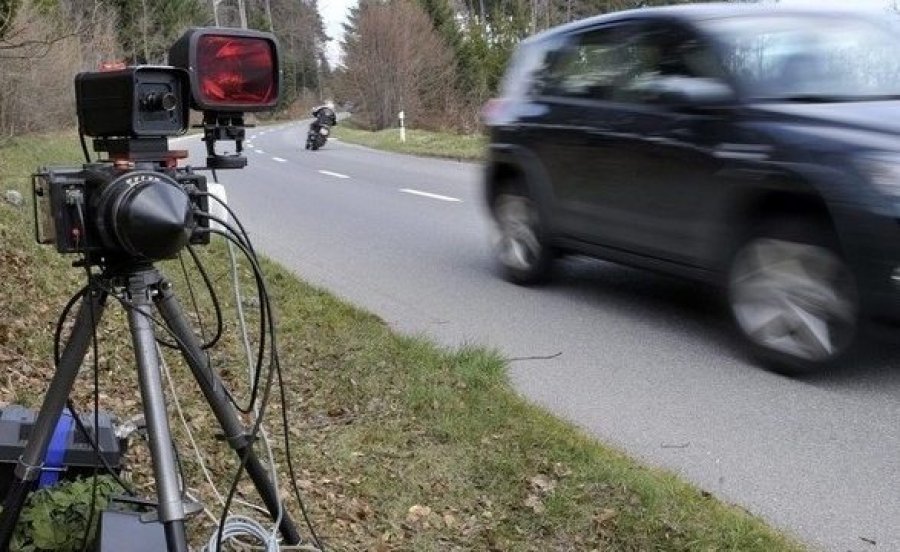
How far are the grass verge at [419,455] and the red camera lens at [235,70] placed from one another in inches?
60.9

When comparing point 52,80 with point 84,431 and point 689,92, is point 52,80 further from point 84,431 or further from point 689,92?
point 84,431

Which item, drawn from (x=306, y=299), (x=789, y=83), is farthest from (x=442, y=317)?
(x=789, y=83)

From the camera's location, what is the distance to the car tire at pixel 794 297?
180 inches

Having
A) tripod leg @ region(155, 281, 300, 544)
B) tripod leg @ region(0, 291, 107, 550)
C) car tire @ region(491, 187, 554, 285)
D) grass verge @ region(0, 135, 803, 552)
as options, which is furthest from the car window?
tripod leg @ region(0, 291, 107, 550)

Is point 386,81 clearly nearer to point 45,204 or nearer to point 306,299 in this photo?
point 306,299

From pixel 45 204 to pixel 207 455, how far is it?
5.67 feet

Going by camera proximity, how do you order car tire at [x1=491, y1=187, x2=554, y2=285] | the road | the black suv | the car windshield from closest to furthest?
the road
the black suv
the car windshield
car tire at [x1=491, y1=187, x2=554, y2=285]

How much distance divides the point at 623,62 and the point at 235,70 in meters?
4.10

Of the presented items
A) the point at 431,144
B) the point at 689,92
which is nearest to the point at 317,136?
the point at 431,144

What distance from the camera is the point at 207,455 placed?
364 cm

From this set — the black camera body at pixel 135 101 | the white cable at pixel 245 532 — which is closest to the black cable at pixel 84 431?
the white cable at pixel 245 532

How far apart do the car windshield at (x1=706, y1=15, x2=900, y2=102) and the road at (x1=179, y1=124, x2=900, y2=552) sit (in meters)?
1.44

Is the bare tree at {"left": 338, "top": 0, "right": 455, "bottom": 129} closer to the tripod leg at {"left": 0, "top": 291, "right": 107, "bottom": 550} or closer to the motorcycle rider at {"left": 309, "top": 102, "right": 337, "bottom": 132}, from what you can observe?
→ the motorcycle rider at {"left": 309, "top": 102, "right": 337, "bottom": 132}

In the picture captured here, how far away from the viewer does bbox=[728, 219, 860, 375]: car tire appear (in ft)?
15.0
